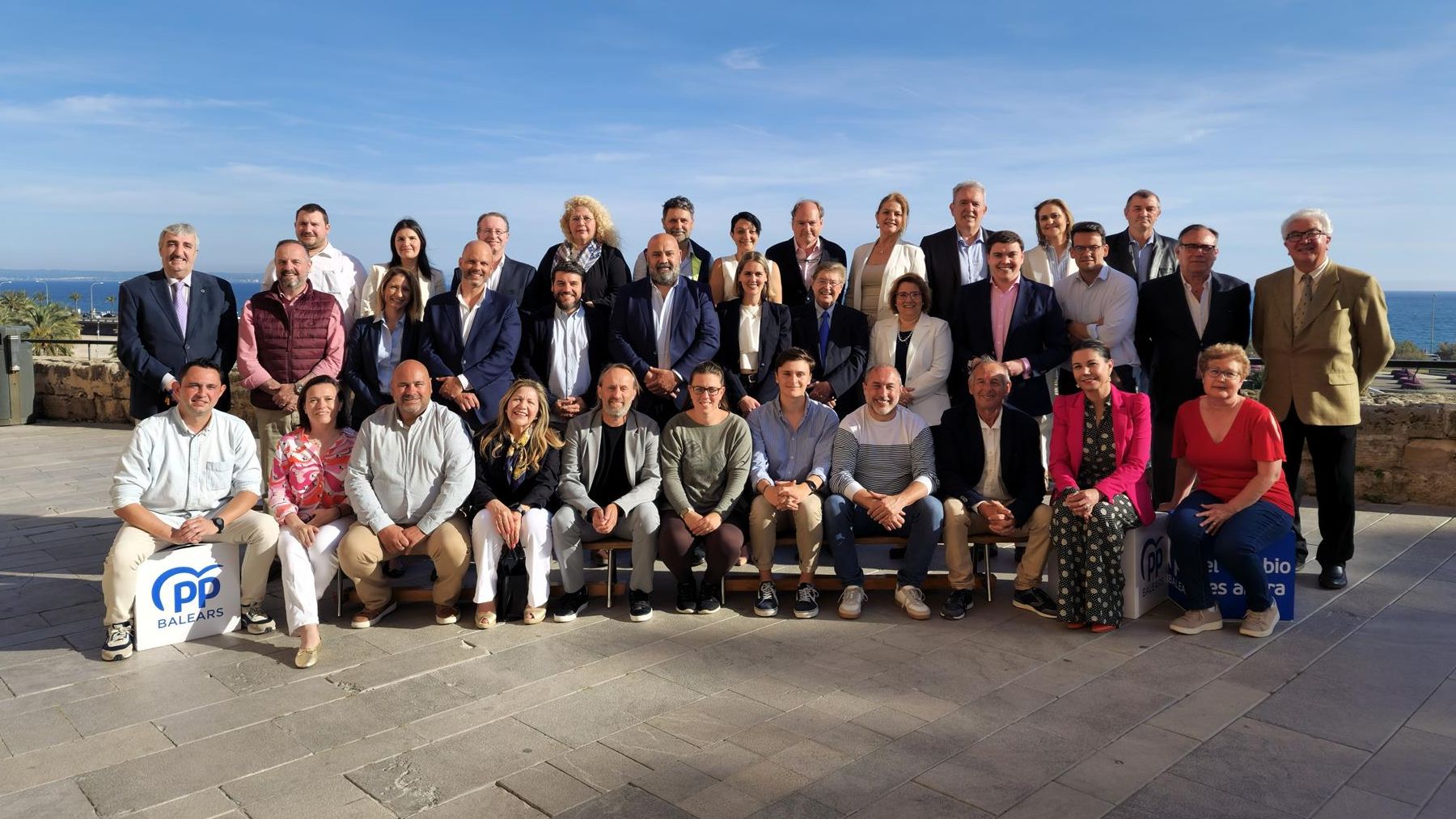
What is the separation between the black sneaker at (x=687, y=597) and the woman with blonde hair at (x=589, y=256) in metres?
1.84

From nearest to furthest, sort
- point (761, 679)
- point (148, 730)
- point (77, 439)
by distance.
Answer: point (148, 730)
point (761, 679)
point (77, 439)

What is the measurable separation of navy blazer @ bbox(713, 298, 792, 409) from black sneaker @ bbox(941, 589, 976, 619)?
56.3 inches

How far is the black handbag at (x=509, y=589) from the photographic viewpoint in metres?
4.36

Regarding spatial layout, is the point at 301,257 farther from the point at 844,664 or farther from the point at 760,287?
the point at 844,664

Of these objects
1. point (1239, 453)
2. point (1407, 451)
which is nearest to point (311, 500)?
point (1239, 453)

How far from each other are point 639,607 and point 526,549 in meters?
0.56

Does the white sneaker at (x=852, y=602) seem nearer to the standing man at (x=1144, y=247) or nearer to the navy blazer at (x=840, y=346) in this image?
the navy blazer at (x=840, y=346)

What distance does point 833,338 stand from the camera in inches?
206

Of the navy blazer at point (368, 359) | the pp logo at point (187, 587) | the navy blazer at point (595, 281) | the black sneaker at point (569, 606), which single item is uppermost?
the navy blazer at point (595, 281)

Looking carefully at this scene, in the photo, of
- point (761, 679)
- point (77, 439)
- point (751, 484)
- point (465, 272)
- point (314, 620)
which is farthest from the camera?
point (77, 439)

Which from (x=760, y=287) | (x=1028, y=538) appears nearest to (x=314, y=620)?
(x=760, y=287)

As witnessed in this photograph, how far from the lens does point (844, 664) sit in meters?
3.72

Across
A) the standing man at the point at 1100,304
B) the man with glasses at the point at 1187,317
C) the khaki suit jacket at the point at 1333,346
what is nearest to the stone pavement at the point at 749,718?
the khaki suit jacket at the point at 1333,346

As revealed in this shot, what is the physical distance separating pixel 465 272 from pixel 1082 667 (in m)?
3.45
